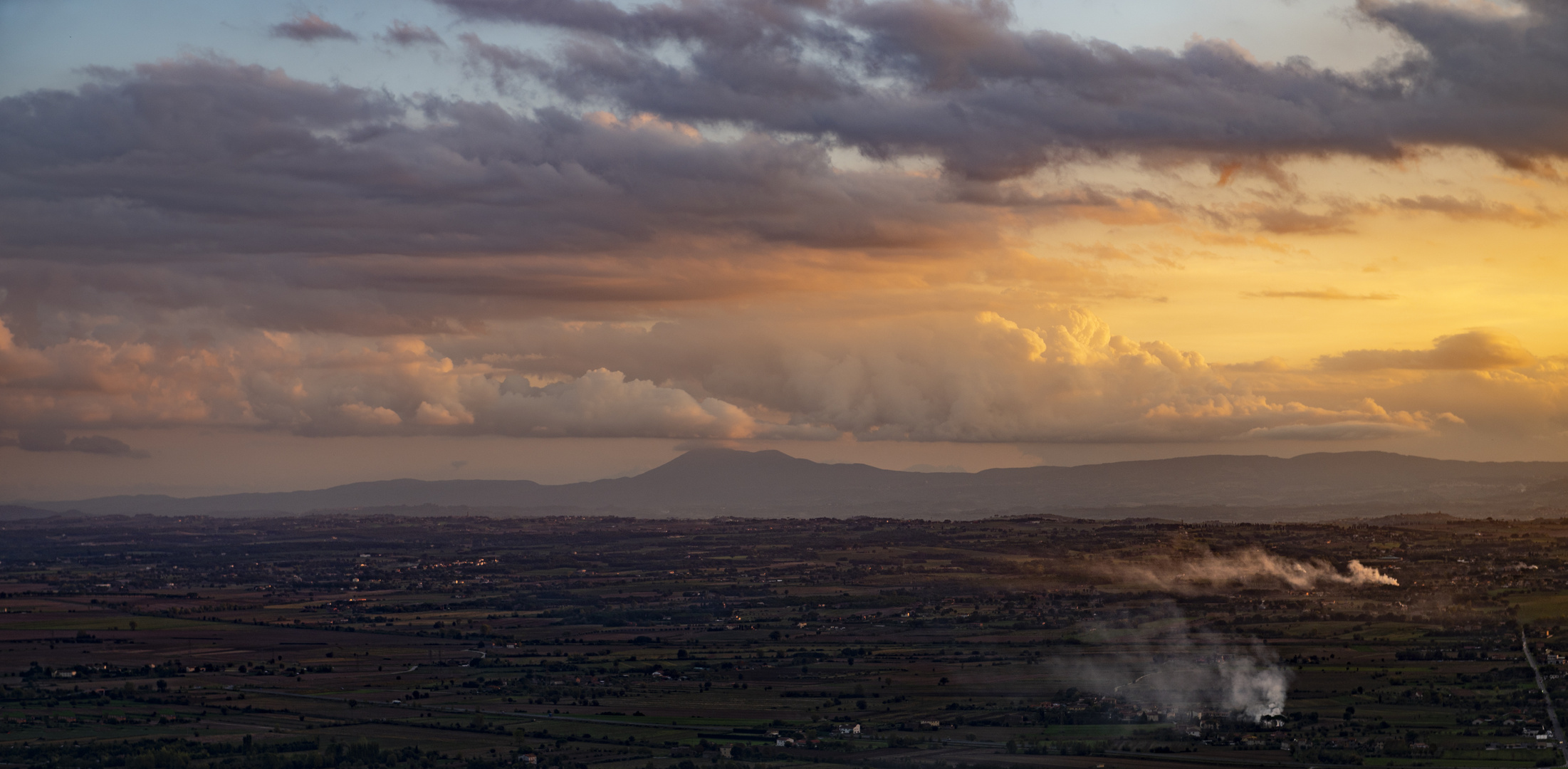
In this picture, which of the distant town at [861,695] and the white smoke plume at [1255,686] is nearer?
the distant town at [861,695]

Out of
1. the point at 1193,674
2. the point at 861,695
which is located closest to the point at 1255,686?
the point at 1193,674

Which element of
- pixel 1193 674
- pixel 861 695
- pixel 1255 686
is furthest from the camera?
pixel 1193 674

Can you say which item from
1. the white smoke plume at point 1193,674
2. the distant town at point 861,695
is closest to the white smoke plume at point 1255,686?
the white smoke plume at point 1193,674

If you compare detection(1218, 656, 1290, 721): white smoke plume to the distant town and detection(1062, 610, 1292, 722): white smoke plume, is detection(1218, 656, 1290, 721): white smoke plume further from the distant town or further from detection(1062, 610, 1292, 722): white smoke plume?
the distant town

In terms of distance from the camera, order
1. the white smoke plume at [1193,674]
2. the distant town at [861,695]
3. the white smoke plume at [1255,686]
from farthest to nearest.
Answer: the white smoke plume at [1193,674] → the white smoke plume at [1255,686] → the distant town at [861,695]

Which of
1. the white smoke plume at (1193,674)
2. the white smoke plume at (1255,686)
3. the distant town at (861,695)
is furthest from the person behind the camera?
the white smoke plume at (1193,674)

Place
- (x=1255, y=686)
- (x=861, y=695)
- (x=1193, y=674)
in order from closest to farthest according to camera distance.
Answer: (x=1255, y=686) → (x=861, y=695) → (x=1193, y=674)

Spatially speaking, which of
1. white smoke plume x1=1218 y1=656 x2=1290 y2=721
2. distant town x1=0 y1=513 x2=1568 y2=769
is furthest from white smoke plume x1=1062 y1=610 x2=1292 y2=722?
distant town x1=0 y1=513 x2=1568 y2=769

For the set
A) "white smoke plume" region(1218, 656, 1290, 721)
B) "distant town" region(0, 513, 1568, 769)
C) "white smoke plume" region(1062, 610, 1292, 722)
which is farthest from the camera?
"white smoke plume" region(1062, 610, 1292, 722)

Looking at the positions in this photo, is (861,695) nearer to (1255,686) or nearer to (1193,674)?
(1193,674)

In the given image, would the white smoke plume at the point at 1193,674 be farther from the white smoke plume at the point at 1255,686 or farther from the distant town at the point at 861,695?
the distant town at the point at 861,695

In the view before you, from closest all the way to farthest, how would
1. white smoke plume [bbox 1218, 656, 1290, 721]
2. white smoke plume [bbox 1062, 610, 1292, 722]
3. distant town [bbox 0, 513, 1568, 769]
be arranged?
distant town [bbox 0, 513, 1568, 769] < white smoke plume [bbox 1218, 656, 1290, 721] < white smoke plume [bbox 1062, 610, 1292, 722]

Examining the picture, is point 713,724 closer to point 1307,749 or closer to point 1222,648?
point 1307,749
